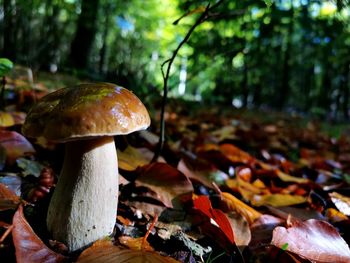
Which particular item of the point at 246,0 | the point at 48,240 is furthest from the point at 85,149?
the point at 246,0

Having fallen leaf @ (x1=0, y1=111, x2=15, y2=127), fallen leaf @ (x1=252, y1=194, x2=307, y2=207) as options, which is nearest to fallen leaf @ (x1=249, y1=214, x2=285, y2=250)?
fallen leaf @ (x1=252, y1=194, x2=307, y2=207)

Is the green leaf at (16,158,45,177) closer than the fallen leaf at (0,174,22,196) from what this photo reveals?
No

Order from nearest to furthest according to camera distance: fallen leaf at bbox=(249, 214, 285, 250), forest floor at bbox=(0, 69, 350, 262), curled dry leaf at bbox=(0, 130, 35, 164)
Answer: forest floor at bbox=(0, 69, 350, 262)
fallen leaf at bbox=(249, 214, 285, 250)
curled dry leaf at bbox=(0, 130, 35, 164)

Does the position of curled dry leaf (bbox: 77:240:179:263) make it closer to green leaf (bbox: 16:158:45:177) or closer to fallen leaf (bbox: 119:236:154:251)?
fallen leaf (bbox: 119:236:154:251)

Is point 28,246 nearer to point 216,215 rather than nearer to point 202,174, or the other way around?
point 216,215

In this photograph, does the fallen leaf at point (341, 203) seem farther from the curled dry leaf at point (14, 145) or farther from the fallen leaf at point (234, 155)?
the curled dry leaf at point (14, 145)

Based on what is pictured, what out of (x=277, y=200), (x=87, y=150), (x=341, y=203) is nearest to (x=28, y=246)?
(x=87, y=150)

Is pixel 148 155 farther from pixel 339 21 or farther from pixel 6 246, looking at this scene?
pixel 339 21
